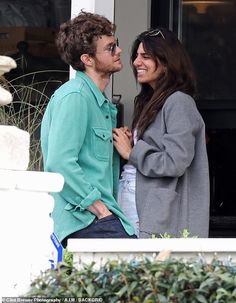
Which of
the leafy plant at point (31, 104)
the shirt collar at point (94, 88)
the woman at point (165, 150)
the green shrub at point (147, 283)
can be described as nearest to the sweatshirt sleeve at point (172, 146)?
the woman at point (165, 150)

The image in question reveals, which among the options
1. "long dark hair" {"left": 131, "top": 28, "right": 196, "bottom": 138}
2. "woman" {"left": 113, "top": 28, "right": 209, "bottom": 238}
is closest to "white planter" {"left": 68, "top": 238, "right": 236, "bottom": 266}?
"woman" {"left": 113, "top": 28, "right": 209, "bottom": 238}

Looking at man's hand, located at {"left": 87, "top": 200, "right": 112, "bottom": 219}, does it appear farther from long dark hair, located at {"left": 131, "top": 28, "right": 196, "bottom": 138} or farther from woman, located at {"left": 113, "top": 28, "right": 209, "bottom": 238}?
long dark hair, located at {"left": 131, "top": 28, "right": 196, "bottom": 138}

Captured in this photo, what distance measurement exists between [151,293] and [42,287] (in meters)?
0.38

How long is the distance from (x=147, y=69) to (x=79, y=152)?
64 cm

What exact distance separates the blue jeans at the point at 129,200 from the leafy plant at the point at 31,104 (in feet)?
4.24

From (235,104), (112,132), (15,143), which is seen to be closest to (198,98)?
(235,104)

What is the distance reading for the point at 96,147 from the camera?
5059 mm

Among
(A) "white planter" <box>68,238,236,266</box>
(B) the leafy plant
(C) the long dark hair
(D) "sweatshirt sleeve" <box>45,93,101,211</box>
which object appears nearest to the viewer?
(A) "white planter" <box>68,238,236,266</box>

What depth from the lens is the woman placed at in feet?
16.6

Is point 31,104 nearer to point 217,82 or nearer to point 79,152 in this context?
point 217,82

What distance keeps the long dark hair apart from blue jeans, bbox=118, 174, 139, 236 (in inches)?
9.9

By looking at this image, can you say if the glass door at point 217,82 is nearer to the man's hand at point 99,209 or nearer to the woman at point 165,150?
the woman at point 165,150

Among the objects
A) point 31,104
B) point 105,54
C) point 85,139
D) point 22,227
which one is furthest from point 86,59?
point 31,104

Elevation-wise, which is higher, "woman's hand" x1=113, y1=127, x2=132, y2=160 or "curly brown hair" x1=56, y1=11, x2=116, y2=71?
"curly brown hair" x1=56, y1=11, x2=116, y2=71
